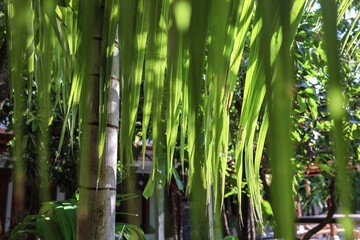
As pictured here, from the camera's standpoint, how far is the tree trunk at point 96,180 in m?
0.85

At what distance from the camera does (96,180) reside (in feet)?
2.85

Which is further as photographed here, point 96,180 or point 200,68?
point 96,180

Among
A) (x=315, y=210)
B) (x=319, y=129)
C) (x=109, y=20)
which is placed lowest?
(x=315, y=210)

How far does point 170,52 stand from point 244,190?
12.4 ft

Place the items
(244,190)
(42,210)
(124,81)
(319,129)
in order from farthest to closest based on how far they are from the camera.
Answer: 1. (319,129)
2. (244,190)
3. (42,210)
4. (124,81)

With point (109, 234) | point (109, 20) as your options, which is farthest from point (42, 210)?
point (109, 20)

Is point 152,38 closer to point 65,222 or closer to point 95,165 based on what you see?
point 95,165

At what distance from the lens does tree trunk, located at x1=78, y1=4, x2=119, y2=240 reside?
85 cm

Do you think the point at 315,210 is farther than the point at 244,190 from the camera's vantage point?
→ Yes

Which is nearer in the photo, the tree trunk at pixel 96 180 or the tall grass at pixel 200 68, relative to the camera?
the tall grass at pixel 200 68

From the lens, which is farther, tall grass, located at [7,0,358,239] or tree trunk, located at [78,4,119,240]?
tree trunk, located at [78,4,119,240]

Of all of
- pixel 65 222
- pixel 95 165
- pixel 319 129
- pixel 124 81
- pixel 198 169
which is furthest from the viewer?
pixel 319 129

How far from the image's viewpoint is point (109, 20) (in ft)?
1.67

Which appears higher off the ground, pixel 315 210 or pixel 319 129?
pixel 319 129
